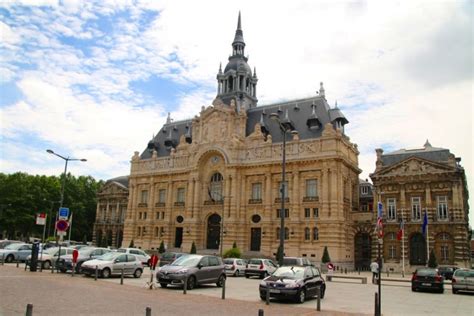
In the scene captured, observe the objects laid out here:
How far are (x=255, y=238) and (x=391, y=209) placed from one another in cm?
1791

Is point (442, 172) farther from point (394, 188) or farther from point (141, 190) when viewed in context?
point (141, 190)

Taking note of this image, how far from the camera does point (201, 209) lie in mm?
64375

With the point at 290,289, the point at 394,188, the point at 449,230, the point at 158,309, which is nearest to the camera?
the point at 158,309

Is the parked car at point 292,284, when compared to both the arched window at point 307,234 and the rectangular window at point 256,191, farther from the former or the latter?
the rectangular window at point 256,191

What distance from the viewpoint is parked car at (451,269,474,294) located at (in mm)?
26391

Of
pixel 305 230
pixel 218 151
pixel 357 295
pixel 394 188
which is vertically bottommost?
pixel 357 295

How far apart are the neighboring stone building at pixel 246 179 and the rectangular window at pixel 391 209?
517 cm

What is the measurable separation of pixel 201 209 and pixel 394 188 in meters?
27.3

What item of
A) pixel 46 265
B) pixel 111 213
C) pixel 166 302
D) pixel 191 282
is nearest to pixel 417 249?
pixel 191 282

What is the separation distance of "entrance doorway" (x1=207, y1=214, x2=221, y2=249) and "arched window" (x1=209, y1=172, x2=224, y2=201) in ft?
8.98

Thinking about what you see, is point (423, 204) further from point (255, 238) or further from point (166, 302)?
point (166, 302)

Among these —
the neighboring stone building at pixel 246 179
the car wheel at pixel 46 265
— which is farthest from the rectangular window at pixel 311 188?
the car wheel at pixel 46 265

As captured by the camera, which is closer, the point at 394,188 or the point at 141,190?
the point at 394,188

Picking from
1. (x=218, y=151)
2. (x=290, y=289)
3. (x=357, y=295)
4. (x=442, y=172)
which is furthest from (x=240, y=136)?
(x=290, y=289)
